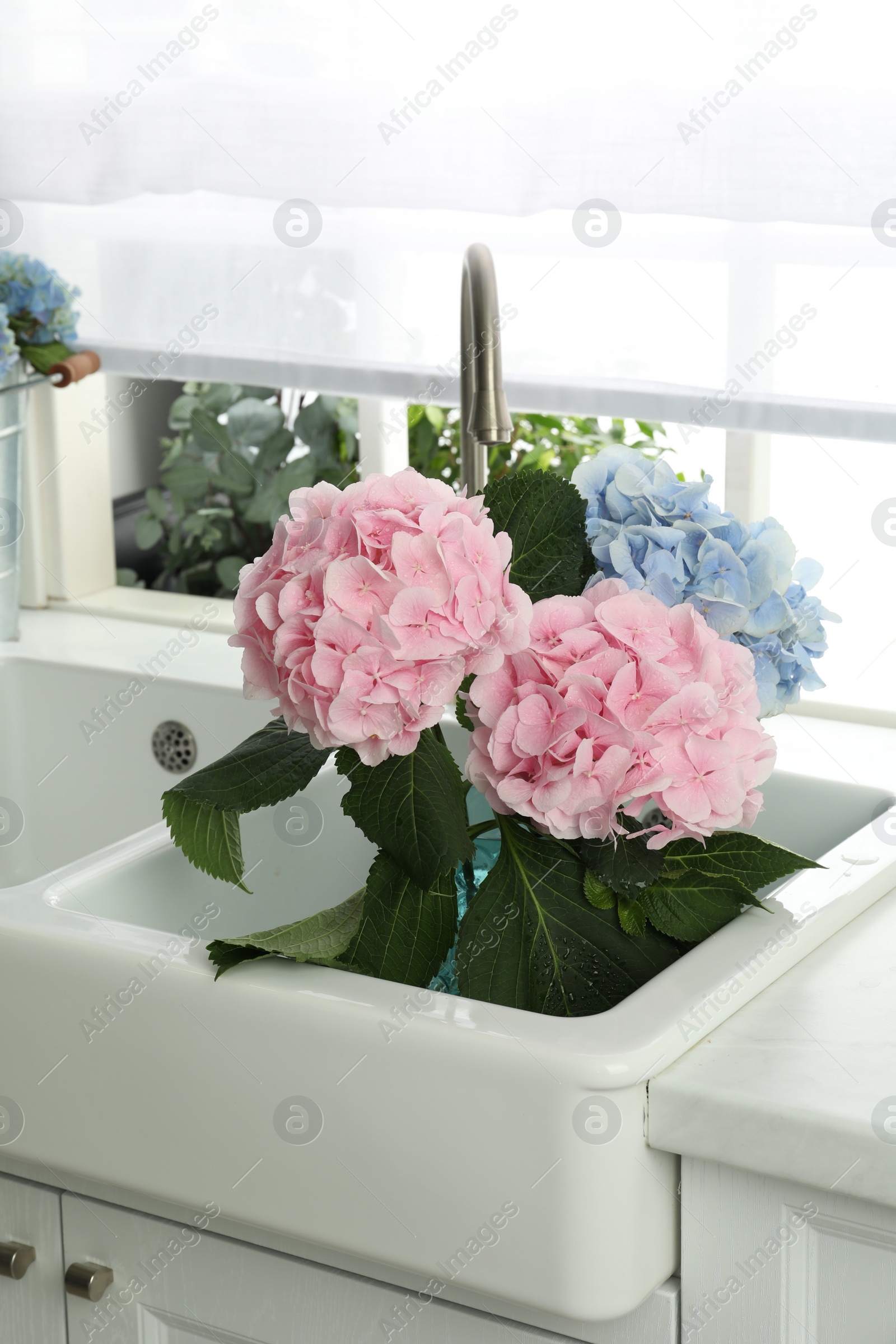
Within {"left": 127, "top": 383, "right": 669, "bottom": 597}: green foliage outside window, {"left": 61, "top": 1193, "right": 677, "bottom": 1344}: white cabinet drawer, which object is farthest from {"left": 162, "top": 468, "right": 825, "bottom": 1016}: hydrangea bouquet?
{"left": 127, "top": 383, "right": 669, "bottom": 597}: green foliage outside window

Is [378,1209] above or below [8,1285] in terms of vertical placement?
above

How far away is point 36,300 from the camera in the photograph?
1.45 m

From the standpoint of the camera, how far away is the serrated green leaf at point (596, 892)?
2.43 ft

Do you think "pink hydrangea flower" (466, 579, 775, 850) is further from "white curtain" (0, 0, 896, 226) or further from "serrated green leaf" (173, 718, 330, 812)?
"white curtain" (0, 0, 896, 226)

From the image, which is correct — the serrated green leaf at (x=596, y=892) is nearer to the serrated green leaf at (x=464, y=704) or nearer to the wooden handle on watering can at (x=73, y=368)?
the serrated green leaf at (x=464, y=704)

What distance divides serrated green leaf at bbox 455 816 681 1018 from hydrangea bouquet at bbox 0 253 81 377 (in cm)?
90

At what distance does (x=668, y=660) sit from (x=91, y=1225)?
460 millimetres

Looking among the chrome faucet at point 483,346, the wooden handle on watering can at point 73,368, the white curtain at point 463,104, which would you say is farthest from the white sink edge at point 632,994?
the wooden handle on watering can at point 73,368

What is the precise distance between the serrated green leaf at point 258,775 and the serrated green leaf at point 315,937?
7cm

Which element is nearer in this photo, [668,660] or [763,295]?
[668,660]

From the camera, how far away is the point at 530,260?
4.23 feet

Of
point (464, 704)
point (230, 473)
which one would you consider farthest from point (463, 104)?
point (464, 704)

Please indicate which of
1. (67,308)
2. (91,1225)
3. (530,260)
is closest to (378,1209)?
(91,1225)

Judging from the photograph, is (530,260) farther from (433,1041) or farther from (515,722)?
(433,1041)
